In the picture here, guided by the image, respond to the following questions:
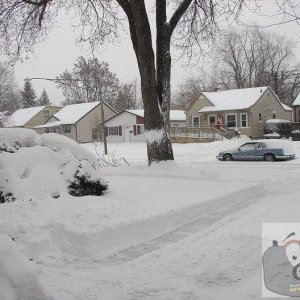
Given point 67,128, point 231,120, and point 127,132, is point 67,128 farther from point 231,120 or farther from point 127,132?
point 231,120

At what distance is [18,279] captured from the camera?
3963mm

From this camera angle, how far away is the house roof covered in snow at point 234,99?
48969mm

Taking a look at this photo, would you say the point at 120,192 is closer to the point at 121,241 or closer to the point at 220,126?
the point at 121,241

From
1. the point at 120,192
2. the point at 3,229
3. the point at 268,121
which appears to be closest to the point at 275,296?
the point at 3,229

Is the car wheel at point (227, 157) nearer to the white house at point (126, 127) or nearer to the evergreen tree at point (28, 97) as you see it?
the white house at point (126, 127)

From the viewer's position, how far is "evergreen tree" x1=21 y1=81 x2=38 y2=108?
324 feet

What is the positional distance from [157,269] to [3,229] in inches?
90.2

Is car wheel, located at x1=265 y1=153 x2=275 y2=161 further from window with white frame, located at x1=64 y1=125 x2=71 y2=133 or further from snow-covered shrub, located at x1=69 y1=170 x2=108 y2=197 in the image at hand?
window with white frame, located at x1=64 y1=125 x2=71 y2=133

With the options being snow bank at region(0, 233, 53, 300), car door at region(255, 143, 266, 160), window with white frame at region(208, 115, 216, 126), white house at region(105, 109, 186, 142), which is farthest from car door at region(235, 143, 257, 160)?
white house at region(105, 109, 186, 142)

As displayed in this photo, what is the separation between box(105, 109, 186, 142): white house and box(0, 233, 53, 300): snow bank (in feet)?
163

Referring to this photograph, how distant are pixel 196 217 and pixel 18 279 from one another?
18.4 ft

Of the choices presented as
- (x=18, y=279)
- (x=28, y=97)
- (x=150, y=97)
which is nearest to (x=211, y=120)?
(x=150, y=97)

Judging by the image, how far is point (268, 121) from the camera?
4850cm

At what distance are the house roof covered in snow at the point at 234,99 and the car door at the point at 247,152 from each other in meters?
21.6
